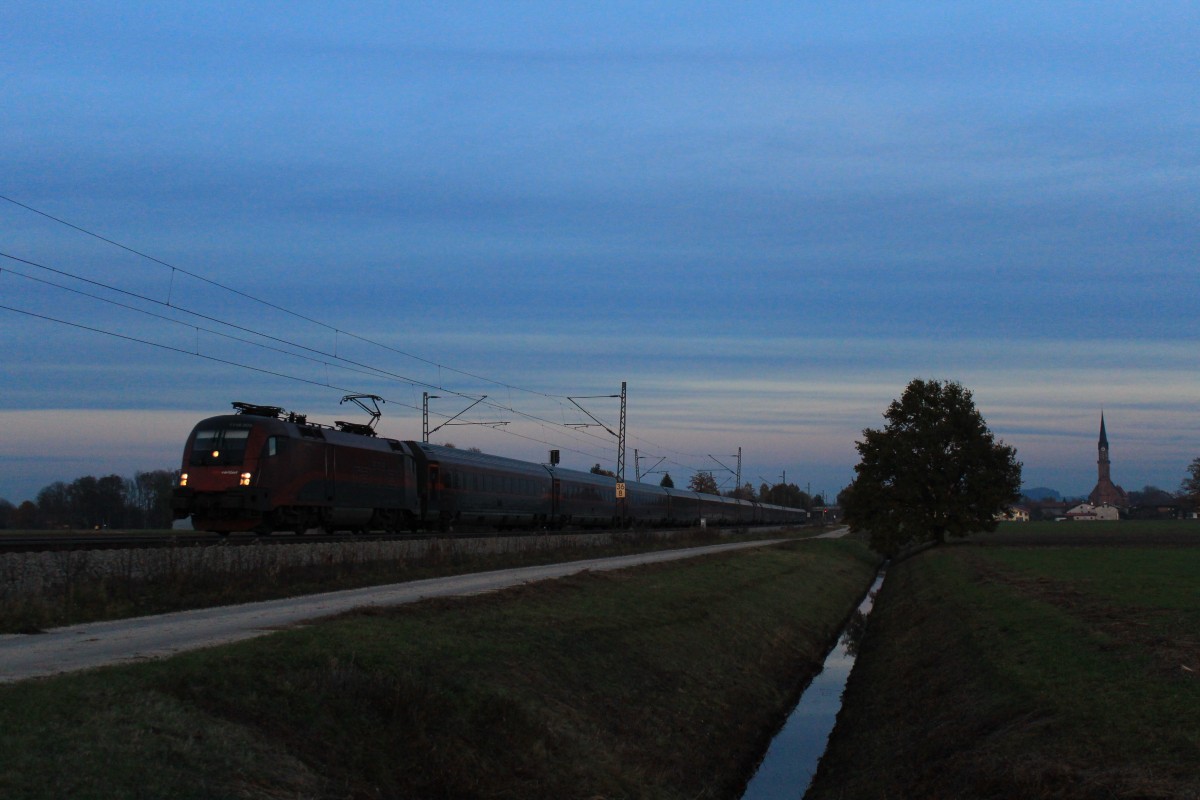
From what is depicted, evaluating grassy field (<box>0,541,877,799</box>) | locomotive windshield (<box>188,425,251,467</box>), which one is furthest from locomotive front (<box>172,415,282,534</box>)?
grassy field (<box>0,541,877,799</box>)

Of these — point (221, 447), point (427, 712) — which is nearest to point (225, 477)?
point (221, 447)

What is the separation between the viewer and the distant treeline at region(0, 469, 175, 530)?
228ft

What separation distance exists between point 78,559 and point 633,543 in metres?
36.5

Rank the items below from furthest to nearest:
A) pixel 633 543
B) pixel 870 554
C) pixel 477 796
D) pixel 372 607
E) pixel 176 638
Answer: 1. pixel 870 554
2. pixel 633 543
3. pixel 372 607
4. pixel 176 638
5. pixel 477 796

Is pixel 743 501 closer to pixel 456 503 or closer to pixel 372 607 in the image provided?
pixel 456 503

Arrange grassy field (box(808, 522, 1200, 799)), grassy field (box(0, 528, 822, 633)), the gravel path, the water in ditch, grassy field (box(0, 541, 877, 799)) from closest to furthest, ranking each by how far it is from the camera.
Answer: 1. grassy field (box(0, 541, 877, 799))
2. grassy field (box(808, 522, 1200, 799))
3. the gravel path
4. grassy field (box(0, 528, 822, 633))
5. the water in ditch

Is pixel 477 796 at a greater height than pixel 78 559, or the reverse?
pixel 78 559

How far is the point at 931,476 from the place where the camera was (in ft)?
256

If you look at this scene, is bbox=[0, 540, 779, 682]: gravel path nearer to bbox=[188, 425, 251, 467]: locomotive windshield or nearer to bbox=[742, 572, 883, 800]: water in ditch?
bbox=[742, 572, 883, 800]: water in ditch

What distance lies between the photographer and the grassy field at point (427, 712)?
914cm

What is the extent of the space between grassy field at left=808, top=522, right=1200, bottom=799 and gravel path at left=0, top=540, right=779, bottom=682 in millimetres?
8997

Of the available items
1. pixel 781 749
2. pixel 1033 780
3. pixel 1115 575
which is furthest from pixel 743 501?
pixel 1033 780

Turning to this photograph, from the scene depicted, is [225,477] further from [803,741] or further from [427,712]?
[427,712]

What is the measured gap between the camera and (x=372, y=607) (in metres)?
18.8
